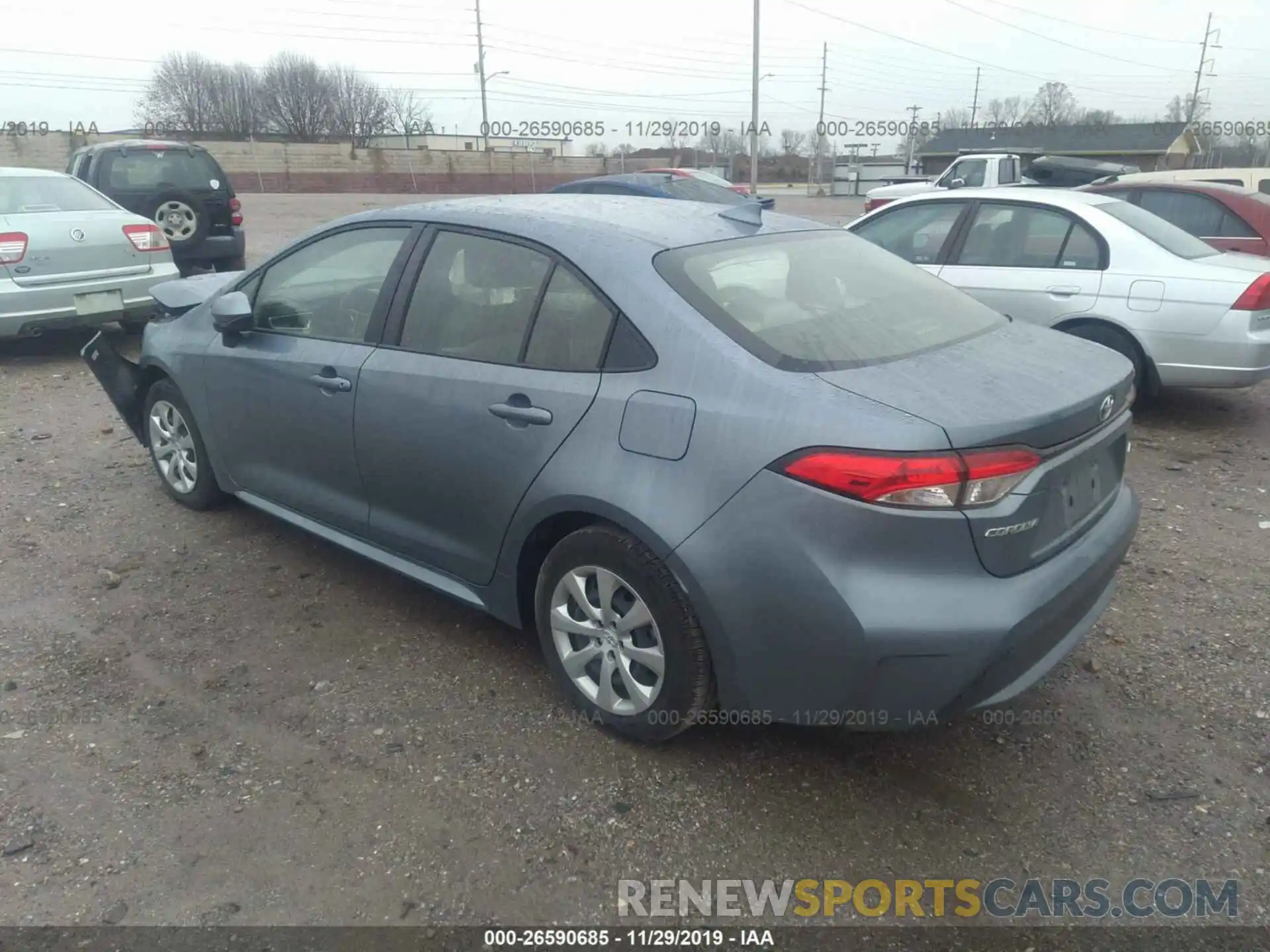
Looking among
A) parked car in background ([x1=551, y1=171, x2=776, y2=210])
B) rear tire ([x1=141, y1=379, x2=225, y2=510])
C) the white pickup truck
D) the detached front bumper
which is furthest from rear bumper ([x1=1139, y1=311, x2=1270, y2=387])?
the white pickup truck

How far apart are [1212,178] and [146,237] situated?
37.3 ft

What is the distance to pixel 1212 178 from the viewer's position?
10781mm

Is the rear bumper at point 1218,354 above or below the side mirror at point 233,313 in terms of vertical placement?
below

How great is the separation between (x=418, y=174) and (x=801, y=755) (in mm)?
46183

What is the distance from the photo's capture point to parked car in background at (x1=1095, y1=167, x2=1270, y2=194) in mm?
9258

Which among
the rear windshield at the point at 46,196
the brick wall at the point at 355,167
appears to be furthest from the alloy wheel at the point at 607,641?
the brick wall at the point at 355,167

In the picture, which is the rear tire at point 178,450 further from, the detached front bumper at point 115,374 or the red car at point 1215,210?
the red car at point 1215,210

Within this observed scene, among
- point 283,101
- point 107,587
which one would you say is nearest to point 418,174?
point 283,101

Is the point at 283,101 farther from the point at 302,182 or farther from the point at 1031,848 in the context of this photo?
the point at 1031,848

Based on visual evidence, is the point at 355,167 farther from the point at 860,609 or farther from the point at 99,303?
the point at 860,609

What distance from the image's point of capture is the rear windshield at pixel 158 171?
1048 cm

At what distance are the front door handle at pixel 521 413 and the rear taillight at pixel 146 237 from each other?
652cm

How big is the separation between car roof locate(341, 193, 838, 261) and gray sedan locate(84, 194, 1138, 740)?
0.05ft

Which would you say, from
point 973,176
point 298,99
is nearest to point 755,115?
point 973,176
